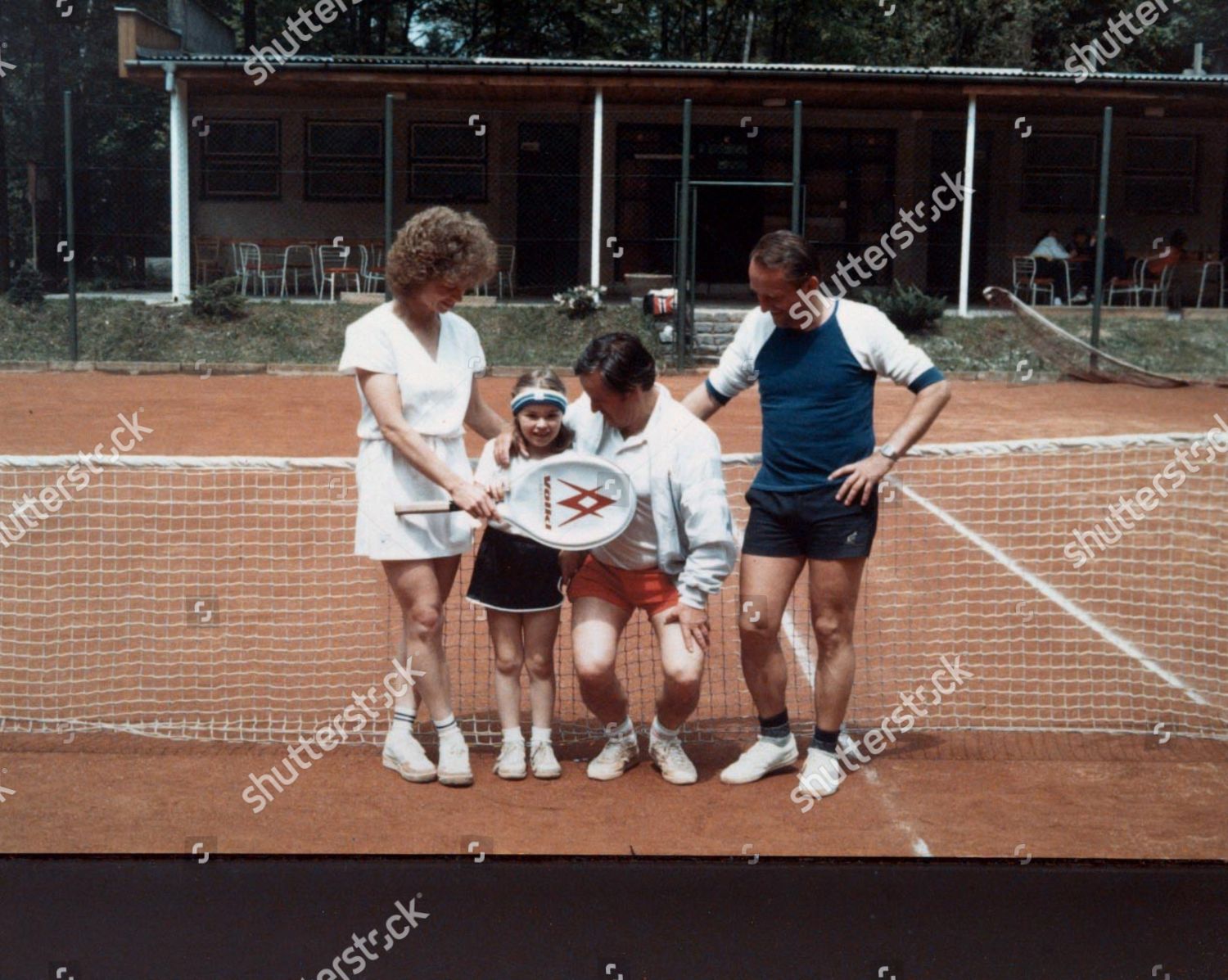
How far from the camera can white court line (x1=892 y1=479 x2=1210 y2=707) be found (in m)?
5.48

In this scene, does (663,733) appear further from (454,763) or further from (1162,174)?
(1162,174)

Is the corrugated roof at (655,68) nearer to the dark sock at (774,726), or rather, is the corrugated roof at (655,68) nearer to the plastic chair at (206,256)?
the plastic chair at (206,256)

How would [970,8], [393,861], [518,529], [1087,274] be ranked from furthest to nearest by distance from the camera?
[1087,274]
[970,8]
[518,529]
[393,861]

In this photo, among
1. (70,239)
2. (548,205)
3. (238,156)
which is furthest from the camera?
(238,156)

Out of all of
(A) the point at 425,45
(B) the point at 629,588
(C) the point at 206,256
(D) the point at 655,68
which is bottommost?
(C) the point at 206,256

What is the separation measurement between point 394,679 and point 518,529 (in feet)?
3.31

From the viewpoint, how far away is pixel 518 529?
3.84m

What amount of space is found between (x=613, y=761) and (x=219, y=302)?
1138 cm

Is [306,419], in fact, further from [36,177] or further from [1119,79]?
[1119,79]

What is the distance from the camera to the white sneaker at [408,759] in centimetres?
420

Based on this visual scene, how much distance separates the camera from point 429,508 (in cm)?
380

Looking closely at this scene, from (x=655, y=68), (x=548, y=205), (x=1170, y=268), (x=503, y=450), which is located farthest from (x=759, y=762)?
(x=548, y=205)

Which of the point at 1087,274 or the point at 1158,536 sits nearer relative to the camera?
the point at 1158,536

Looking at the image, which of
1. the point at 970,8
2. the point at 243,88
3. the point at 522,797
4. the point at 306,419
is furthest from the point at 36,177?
the point at 522,797
